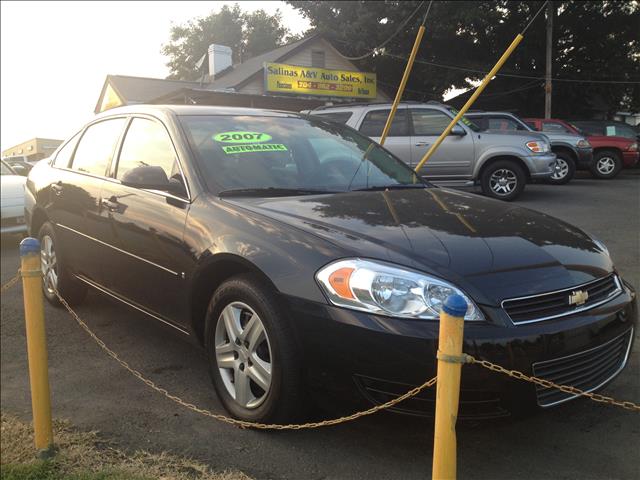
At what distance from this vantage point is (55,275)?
16.1ft

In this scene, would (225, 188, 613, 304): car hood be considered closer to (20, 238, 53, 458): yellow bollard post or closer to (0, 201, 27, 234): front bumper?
(20, 238, 53, 458): yellow bollard post

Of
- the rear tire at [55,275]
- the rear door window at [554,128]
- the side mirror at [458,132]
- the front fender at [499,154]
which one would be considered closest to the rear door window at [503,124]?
the front fender at [499,154]

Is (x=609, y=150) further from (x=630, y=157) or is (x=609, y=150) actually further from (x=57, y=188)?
(x=57, y=188)

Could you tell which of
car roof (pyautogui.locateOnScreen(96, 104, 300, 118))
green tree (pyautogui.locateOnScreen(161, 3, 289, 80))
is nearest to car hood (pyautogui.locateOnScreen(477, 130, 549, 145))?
car roof (pyautogui.locateOnScreen(96, 104, 300, 118))

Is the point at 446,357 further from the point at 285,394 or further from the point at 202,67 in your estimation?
the point at 202,67

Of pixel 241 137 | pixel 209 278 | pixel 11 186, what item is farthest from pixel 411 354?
pixel 11 186

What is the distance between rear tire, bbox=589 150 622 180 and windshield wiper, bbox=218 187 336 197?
1409cm

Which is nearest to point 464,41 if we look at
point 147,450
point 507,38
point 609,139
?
point 507,38

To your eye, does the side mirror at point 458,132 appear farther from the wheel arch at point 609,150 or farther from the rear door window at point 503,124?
the wheel arch at point 609,150

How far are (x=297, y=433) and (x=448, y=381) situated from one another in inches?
48.9

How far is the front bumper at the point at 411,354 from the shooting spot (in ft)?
7.63

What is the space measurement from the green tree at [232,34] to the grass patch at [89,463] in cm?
3848

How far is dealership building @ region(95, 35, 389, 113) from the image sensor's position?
21891mm

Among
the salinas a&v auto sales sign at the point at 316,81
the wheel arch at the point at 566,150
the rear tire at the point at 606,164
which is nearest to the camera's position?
the wheel arch at the point at 566,150
